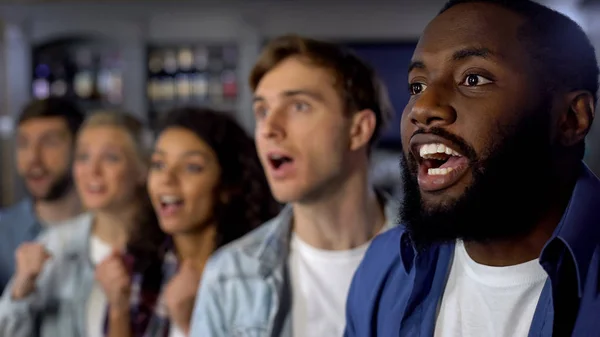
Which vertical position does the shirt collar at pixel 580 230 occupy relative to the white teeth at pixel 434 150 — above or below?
below

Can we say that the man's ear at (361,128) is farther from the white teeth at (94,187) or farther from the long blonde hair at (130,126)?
the white teeth at (94,187)

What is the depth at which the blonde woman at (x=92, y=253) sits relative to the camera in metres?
1.24

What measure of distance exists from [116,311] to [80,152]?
0.31 metres

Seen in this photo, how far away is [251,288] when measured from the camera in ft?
3.07

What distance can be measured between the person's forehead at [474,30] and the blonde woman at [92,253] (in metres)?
0.76

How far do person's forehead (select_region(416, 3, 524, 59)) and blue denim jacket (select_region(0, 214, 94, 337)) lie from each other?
0.92 m

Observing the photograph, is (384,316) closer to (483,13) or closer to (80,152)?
(483,13)

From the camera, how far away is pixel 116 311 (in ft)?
3.96

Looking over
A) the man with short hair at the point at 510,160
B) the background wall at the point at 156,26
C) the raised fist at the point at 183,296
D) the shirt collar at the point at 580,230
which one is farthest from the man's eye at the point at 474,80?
the background wall at the point at 156,26

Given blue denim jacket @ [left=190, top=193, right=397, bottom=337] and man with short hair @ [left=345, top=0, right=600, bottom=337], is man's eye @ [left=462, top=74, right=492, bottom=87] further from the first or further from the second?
blue denim jacket @ [left=190, top=193, right=397, bottom=337]

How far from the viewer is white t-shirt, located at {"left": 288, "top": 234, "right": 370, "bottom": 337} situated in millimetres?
862

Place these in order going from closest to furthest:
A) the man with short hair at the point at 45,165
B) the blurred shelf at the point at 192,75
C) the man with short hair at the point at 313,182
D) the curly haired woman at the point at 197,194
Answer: the man with short hair at the point at 313,182, the curly haired woman at the point at 197,194, the man with short hair at the point at 45,165, the blurred shelf at the point at 192,75

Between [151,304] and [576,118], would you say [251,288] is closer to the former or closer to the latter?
[151,304]

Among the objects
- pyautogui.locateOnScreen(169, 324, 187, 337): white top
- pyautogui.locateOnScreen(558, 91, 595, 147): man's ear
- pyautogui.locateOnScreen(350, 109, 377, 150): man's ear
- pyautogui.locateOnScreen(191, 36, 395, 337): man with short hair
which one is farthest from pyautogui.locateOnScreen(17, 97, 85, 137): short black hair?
pyautogui.locateOnScreen(558, 91, 595, 147): man's ear
